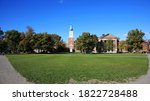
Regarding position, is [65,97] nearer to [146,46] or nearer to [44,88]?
[44,88]

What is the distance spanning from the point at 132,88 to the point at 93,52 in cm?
384

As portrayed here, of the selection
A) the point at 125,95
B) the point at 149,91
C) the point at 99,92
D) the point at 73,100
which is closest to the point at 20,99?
the point at 73,100

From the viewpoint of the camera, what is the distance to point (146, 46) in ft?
26.6

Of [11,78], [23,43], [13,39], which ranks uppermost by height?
[13,39]

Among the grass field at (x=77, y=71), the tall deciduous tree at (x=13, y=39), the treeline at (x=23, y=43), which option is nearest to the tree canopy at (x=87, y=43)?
the grass field at (x=77, y=71)

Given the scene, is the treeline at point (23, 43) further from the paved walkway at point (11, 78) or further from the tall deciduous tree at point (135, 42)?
the tall deciduous tree at point (135, 42)

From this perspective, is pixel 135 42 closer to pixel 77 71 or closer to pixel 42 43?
pixel 77 71

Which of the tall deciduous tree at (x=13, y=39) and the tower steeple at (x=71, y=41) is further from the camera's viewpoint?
the tall deciduous tree at (x=13, y=39)

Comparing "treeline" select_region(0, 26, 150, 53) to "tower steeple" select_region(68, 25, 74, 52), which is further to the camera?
"treeline" select_region(0, 26, 150, 53)

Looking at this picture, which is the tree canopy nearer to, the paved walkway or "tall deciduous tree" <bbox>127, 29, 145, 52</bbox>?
"tall deciduous tree" <bbox>127, 29, 145, 52</bbox>

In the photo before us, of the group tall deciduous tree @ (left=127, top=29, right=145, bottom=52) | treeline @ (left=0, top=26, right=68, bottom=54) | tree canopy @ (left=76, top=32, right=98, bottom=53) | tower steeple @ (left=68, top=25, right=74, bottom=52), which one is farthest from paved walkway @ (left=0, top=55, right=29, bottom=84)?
tall deciduous tree @ (left=127, top=29, right=145, bottom=52)

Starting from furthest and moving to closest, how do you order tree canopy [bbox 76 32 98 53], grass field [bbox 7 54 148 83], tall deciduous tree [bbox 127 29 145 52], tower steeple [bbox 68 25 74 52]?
tree canopy [bbox 76 32 98 53] → tall deciduous tree [bbox 127 29 145 52] → grass field [bbox 7 54 148 83] → tower steeple [bbox 68 25 74 52]

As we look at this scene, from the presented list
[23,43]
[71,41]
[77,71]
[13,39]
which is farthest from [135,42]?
[13,39]

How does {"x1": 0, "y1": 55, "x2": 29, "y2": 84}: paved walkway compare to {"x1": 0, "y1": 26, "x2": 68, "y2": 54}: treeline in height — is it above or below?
below
